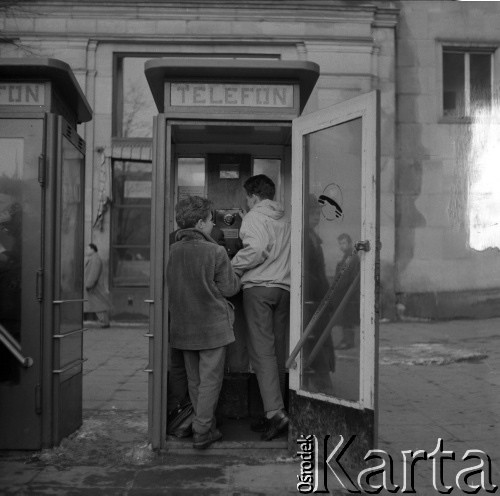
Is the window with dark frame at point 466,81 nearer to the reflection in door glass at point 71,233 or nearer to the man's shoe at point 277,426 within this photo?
the reflection in door glass at point 71,233

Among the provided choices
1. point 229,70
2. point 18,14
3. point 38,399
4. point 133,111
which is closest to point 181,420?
point 38,399

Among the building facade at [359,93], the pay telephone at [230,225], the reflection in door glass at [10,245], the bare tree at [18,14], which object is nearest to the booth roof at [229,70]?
the reflection in door glass at [10,245]

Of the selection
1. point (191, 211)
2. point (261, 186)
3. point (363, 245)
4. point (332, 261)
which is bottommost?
point (332, 261)

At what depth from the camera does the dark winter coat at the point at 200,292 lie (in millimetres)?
5078

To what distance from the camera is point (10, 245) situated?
524 centimetres

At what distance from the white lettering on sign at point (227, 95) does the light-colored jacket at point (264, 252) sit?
2.60 ft

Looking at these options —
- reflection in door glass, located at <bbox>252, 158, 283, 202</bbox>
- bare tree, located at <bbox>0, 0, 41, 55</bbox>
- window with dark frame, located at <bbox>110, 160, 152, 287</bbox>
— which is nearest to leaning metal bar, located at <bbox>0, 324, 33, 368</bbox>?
reflection in door glass, located at <bbox>252, 158, 283, 202</bbox>

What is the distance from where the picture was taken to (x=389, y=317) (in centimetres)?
1468

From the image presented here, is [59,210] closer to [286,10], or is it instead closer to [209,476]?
[209,476]

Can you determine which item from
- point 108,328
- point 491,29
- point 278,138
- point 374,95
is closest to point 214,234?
point 278,138

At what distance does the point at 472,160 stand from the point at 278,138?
966 centimetres

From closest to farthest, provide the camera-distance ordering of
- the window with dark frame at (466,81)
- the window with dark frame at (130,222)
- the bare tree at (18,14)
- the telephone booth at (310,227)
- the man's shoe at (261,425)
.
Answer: the telephone booth at (310,227) → the man's shoe at (261,425) → the bare tree at (18,14) → the window with dark frame at (130,222) → the window with dark frame at (466,81)

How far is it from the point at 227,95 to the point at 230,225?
126cm

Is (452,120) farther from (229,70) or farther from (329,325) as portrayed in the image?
(329,325)
